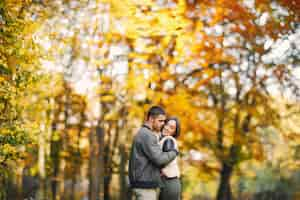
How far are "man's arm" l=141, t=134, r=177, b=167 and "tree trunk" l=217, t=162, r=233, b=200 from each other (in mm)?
12571

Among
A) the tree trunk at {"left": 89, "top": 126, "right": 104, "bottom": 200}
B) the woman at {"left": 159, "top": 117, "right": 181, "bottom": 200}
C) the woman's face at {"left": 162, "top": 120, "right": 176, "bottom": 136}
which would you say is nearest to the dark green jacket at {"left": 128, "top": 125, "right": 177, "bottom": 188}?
the woman at {"left": 159, "top": 117, "right": 181, "bottom": 200}

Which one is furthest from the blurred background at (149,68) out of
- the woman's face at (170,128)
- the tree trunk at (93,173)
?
the woman's face at (170,128)

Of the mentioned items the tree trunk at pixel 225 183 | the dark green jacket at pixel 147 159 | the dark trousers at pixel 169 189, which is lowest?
the tree trunk at pixel 225 183

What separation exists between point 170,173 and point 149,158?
1.43 feet

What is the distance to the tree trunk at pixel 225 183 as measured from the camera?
18594 millimetres

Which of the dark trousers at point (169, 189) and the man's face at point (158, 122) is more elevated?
the man's face at point (158, 122)

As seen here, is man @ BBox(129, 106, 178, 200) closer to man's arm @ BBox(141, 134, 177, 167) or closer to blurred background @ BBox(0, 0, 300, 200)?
man's arm @ BBox(141, 134, 177, 167)

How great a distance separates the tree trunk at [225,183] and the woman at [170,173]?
1219cm

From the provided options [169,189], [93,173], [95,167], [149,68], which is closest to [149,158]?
[169,189]

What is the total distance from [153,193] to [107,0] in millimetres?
5673

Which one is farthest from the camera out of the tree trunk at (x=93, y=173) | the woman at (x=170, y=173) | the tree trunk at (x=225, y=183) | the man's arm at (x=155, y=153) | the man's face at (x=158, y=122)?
the tree trunk at (x=225, y=183)

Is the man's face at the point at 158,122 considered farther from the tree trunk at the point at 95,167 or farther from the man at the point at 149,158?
the tree trunk at the point at 95,167

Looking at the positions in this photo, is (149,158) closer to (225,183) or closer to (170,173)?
(170,173)

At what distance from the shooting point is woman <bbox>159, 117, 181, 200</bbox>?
591 centimetres
